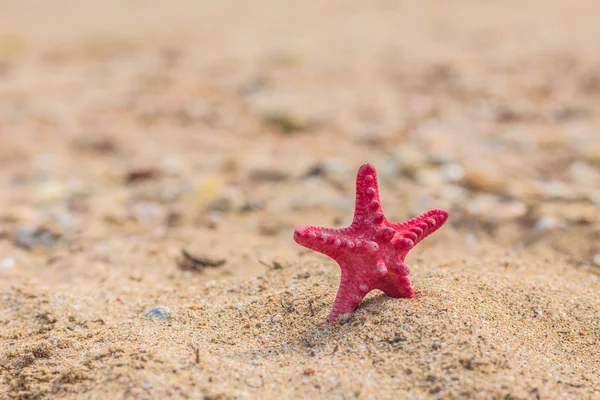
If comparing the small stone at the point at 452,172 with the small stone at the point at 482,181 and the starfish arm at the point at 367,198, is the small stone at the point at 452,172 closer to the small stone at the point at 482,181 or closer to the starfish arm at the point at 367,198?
the small stone at the point at 482,181

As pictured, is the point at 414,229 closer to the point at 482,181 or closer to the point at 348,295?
the point at 348,295

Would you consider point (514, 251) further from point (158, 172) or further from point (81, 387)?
point (158, 172)

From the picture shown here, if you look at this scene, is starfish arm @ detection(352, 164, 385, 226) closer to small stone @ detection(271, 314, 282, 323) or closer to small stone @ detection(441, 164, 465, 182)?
small stone @ detection(271, 314, 282, 323)

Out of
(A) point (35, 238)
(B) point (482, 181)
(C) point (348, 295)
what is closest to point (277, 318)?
(C) point (348, 295)

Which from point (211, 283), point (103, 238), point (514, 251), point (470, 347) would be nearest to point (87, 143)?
point (103, 238)

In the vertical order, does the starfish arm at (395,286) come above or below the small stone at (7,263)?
above

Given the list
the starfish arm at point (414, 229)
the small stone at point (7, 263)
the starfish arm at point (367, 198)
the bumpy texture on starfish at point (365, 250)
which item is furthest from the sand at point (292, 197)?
the starfish arm at point (367, 198)
